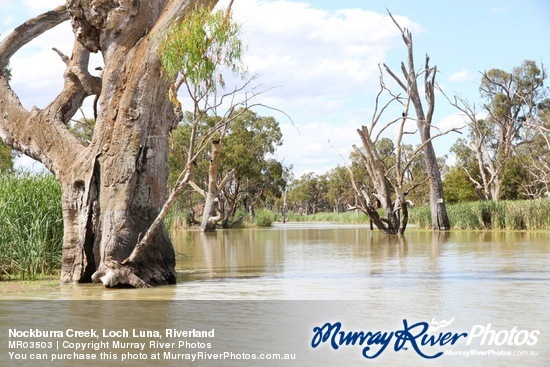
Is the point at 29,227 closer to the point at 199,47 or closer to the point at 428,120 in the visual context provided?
the point at 199,47

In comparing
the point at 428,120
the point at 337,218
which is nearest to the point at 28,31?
the point at 428,120

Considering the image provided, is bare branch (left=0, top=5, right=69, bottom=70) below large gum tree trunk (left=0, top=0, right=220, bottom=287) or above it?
above

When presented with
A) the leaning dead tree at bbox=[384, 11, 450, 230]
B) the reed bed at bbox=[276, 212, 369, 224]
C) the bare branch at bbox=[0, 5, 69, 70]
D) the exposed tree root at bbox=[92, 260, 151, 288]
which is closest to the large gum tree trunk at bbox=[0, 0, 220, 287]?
the exposed tree root at bbox=[92, 260, 151, 288]

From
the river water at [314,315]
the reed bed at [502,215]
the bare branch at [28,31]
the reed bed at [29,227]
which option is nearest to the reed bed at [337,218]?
the reed bed at [502,215]

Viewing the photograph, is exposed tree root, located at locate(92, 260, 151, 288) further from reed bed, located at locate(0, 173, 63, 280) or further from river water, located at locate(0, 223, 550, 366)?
reed bed, located at locate(0, 173, 63, 280)

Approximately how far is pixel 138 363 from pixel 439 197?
24.0 metres

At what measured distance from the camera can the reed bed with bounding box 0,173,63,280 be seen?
32.9ft

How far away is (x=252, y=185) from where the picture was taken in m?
45.9

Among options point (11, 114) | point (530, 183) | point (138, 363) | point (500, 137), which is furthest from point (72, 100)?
point (500, 137)

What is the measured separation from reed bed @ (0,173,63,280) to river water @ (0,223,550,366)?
1.26m

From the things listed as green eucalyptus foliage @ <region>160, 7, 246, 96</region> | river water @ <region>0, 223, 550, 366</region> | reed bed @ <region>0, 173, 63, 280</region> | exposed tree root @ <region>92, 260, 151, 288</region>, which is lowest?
river water @ <region>0, 223, 550, 366</region>

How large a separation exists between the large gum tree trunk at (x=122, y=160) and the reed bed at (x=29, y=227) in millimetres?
511

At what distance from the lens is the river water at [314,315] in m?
5.14

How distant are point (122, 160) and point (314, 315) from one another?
404 cm
